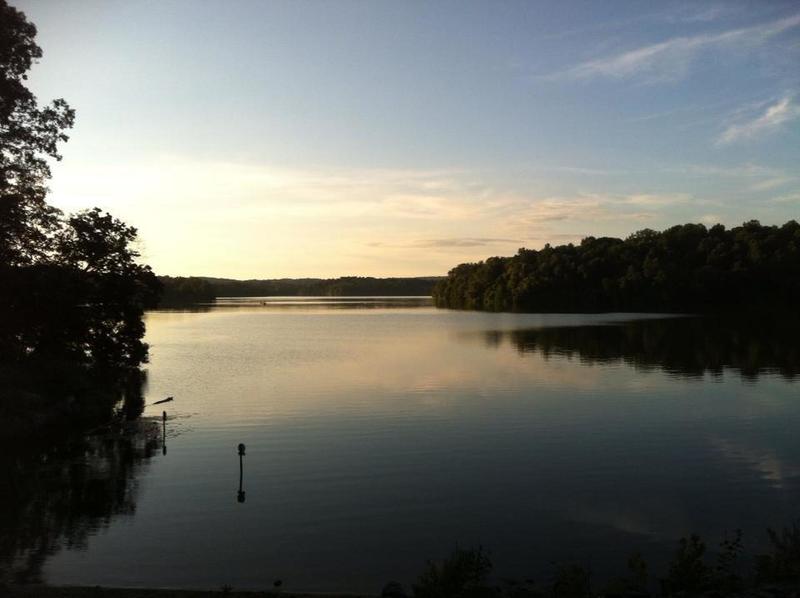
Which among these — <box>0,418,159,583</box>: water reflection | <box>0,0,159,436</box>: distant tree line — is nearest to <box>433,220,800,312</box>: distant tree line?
<box>0,0,159,436</box>: distant tree line

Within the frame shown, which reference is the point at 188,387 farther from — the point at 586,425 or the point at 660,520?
the point at 660,520

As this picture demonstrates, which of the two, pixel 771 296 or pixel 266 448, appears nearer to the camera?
pixel 266 448

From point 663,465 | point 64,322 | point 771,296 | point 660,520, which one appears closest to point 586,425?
point 663,465

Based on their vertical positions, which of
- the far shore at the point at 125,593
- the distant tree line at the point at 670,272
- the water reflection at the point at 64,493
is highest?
the distant tree line at the point at 670,272

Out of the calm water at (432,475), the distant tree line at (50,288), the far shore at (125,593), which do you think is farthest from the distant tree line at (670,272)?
the far shore at (125,593)

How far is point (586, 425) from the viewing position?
32.0 meters

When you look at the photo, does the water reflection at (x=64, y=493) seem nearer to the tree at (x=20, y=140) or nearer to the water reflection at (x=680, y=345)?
the tree at (x=20, y=140)

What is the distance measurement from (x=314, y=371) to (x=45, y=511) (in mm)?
35624

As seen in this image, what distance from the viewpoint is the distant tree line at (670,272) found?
15312 cm

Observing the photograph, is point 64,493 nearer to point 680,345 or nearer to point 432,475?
point 432,475

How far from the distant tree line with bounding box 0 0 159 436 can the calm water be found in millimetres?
5179

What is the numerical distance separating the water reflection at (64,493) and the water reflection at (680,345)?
132 ft

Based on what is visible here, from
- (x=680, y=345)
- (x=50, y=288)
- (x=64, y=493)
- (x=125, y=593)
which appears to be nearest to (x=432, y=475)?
(x=125, y=593)

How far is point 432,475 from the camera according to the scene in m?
23.7
